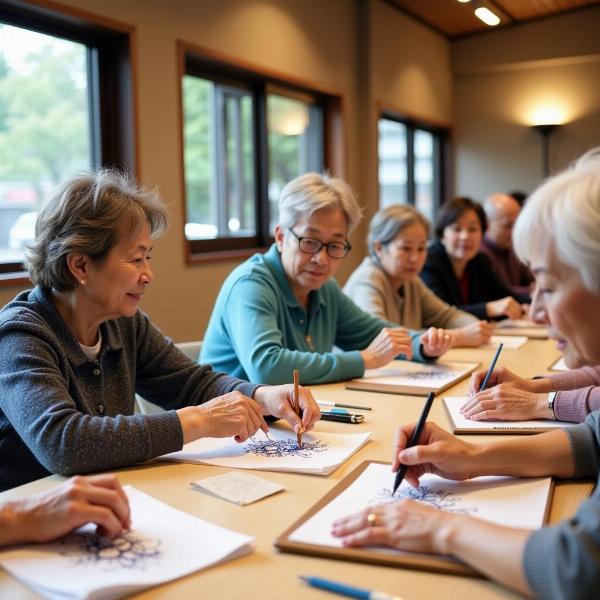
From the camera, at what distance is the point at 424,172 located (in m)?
7.78

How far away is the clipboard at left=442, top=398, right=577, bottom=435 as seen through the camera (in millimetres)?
1555

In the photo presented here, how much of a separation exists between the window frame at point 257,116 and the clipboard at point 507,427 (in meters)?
2.69

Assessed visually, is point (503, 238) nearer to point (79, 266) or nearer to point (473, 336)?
point (473, 336)

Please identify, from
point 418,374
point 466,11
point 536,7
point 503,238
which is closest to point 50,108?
point 418,374

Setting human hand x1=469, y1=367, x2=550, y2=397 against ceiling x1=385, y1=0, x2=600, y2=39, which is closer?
human hand x1=469, y1=367, x2=550, y2=397

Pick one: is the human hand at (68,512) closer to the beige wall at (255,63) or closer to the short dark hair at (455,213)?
the beige wall at (255,63)

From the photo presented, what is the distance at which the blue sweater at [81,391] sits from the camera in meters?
1.32

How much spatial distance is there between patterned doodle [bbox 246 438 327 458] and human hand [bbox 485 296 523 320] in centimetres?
219

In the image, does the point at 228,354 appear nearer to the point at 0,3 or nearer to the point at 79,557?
the point at 79,557

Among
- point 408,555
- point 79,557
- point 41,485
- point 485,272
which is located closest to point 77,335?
point 41,485

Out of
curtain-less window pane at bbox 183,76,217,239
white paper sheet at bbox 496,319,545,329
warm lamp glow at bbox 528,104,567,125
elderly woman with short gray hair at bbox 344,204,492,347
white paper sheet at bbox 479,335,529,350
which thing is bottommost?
white paper sheet at bbox 479,335,529,350

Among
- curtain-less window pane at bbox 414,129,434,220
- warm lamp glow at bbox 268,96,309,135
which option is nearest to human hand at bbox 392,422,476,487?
warm lamp glow at bbox 268,96,309,135

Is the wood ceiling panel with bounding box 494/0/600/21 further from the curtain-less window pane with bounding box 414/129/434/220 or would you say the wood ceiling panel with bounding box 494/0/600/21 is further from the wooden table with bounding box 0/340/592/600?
the wooden table with bounding box 0/340/592/600

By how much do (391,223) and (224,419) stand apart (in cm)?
187
